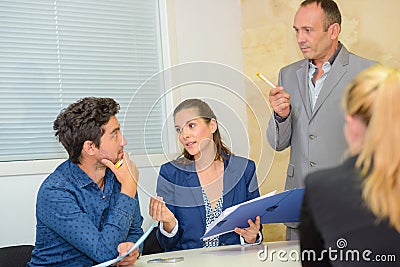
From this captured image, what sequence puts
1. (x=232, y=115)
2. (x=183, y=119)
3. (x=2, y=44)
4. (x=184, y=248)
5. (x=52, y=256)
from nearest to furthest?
(x=183, y=119) < (x=232, y=115) < (x=52, y=256) < (x=184, y=248) < (x=2, y=44)

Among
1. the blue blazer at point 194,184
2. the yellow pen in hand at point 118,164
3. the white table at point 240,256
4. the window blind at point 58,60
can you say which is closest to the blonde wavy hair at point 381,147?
the blue blazer at point 194,184

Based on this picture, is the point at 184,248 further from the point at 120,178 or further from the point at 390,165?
the point at 390,165

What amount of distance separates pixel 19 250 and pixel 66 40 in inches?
42.9

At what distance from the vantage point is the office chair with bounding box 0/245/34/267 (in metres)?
1.99

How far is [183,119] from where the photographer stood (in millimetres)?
1168

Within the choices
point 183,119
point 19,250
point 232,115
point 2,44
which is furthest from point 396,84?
point 2,44

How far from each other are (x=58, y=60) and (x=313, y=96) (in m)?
2.15

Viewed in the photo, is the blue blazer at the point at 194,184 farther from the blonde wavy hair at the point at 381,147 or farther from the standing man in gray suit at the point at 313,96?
the blonde wavy hair at the point at 381,147

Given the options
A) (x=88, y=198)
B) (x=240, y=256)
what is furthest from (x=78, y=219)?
(x=240, y=256)

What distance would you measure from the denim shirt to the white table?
0.13m

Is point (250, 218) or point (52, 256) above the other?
point (250, 218)

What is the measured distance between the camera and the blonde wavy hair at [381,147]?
32 centimetres

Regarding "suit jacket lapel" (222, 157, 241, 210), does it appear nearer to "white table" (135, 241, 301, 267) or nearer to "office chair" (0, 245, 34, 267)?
"white table" (135, 241, 301, 267)

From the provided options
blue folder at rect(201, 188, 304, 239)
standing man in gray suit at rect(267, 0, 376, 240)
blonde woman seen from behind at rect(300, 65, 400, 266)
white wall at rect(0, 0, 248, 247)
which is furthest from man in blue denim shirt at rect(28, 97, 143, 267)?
blonde woman seen from behind at rect(300, 65, 400, 266)
